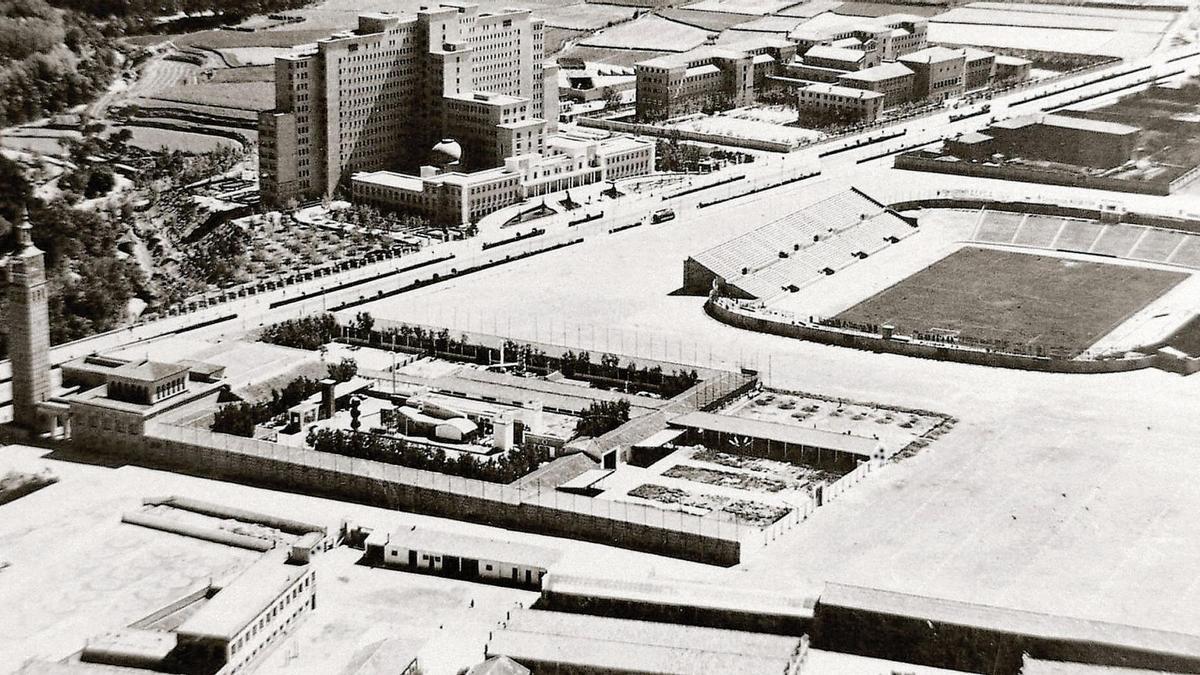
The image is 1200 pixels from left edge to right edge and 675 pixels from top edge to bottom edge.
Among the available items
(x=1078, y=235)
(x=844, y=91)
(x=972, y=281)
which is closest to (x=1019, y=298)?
(x=972, y=281)

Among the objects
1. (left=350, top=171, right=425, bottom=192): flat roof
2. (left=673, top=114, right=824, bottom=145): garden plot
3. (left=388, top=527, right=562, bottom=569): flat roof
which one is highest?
(left=673, top=114, right=824, bottom=145): garden plot

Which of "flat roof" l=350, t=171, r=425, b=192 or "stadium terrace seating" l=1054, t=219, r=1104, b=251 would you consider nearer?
"stadium terrace seating" l=1054, t=219, r=1104, b=251

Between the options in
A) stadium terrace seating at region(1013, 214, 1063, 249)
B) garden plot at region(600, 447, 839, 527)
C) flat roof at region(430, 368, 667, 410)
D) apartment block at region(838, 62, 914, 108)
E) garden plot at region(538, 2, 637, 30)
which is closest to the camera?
garden plot at region(600, 447, 839, 527)

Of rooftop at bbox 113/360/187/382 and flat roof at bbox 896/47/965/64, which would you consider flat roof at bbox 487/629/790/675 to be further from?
flat roof at bbox 896/47/965/64

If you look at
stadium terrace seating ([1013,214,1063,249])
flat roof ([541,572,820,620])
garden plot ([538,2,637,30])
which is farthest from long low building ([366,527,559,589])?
garden plot ([538,2,637,30])

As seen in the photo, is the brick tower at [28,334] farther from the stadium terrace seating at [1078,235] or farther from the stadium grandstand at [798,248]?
the stadium terrace seating at [1078,235]

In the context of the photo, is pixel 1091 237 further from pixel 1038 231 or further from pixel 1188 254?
pixel 1188 254

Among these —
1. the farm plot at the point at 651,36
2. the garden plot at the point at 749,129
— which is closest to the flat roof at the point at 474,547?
the garden plot at the point at 749,129

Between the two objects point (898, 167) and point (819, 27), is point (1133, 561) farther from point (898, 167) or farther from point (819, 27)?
point (819, 27)
